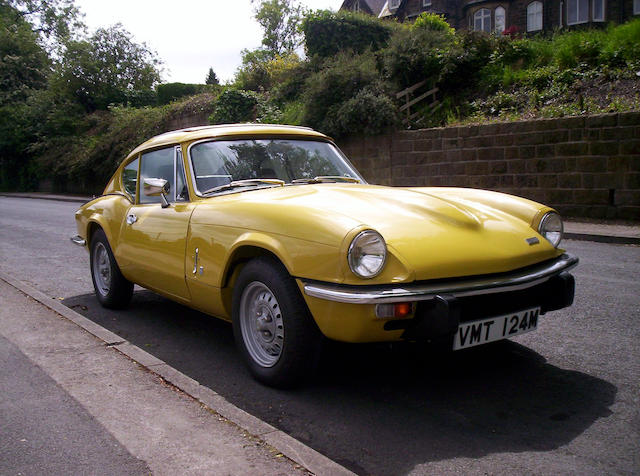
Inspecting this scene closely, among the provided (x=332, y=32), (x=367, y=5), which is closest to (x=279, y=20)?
(x=367, y=5)

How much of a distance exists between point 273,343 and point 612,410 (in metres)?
1.86

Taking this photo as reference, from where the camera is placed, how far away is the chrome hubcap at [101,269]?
5.66 meters

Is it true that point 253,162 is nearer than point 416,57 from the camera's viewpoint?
Yes

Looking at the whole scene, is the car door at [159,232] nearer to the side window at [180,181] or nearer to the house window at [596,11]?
the side window at [180,181]

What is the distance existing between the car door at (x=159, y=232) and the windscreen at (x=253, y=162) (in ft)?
0.67

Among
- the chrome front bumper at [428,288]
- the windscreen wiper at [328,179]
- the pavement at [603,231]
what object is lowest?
the pavement at [603,231]

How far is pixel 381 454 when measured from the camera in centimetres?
273

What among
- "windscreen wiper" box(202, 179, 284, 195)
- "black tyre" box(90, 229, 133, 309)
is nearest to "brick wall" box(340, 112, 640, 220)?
"windscreen wiper" box(202, 179, 284, 195)

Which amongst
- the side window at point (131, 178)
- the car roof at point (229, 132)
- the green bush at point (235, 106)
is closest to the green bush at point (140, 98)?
the green bush at point (235, 106)

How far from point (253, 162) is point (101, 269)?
2.30 meters

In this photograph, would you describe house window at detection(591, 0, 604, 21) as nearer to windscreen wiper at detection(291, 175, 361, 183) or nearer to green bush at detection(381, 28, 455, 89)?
green bush at detection(381, 28, 455, 89)

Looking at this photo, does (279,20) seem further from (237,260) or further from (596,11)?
(237,260)

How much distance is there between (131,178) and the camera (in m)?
5.42

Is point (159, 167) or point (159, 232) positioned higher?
point (159, 167)
